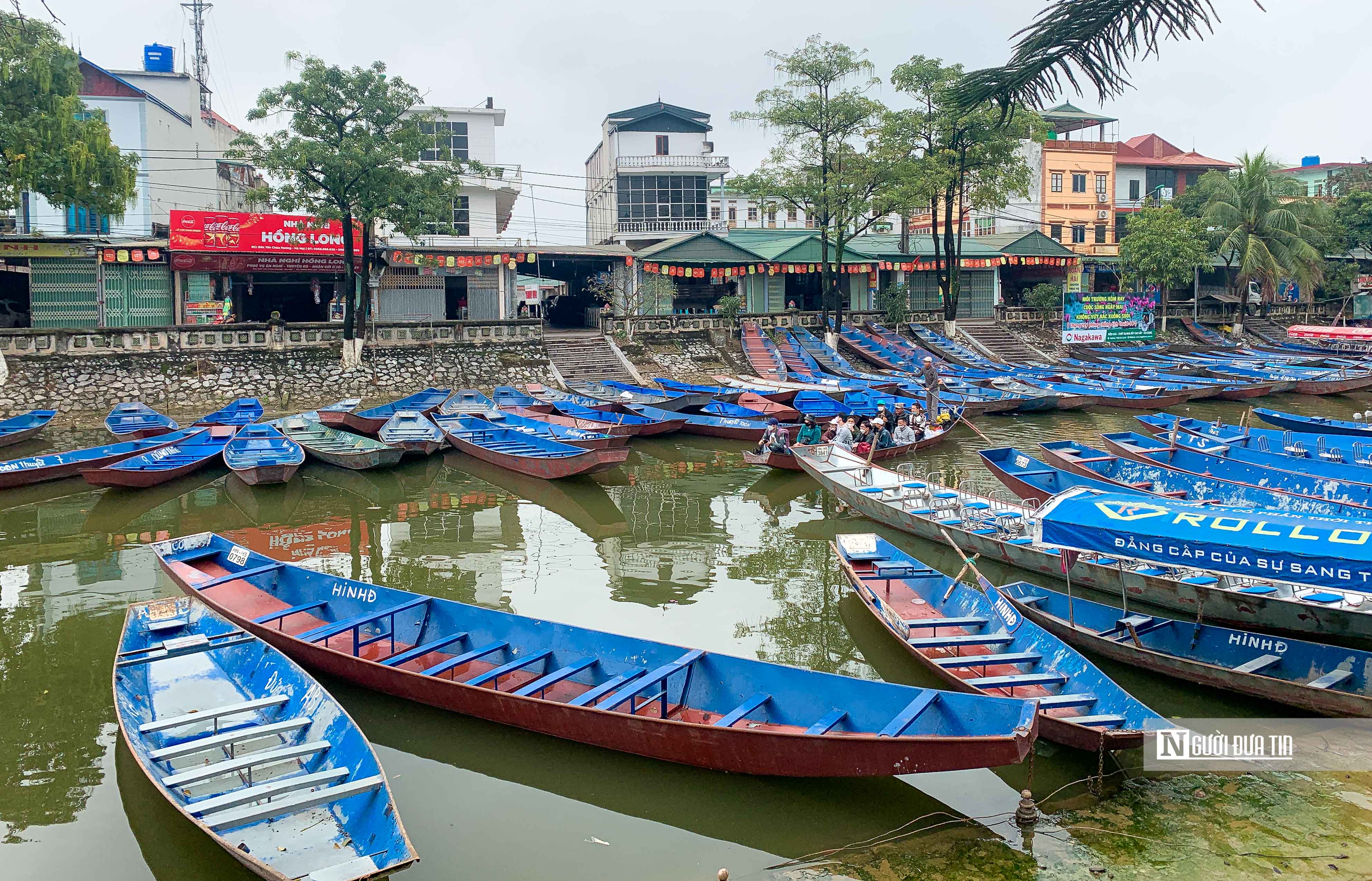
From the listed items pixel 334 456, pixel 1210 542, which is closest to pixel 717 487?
pixel 334 456

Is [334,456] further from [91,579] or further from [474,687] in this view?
[474,687]

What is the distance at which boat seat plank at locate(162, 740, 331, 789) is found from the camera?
692cm

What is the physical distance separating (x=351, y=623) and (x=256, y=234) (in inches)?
1015

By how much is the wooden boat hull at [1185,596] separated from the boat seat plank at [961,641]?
6.01 ft

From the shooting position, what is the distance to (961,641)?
942 centimetres

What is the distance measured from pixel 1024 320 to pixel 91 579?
121 feet

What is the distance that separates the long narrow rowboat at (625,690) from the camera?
23.9 feet

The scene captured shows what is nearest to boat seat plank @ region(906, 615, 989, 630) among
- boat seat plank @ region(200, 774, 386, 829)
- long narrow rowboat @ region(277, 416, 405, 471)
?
boat seat plank @ region(200, 774, 386, 829)

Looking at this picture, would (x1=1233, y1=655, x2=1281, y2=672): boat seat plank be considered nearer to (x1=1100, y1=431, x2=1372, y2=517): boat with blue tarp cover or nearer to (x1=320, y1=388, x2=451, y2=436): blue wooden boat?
(x1=1100, y1=431, x2=1372, y2=517): boat with blue tarp cover

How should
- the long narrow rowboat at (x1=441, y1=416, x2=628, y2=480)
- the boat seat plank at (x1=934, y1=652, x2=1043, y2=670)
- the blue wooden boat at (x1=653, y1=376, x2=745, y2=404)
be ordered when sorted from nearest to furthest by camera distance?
the boat seat plank at (x1=934, y1=652, x2=1043, y2=670) → the long narrow rowboat at (x1=441, y1=416, x2=628, y2=480) → the blue wooden boat at (x1=653, y1=376, x2=745, y2=404)

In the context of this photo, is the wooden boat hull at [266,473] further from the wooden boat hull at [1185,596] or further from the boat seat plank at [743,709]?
the boat seat plank at [743,709]

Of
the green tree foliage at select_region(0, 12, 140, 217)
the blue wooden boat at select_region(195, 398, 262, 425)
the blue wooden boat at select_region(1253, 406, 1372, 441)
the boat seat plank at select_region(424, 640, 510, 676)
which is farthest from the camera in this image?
the blue wooden boat at select_region(195, 398, 262, 425)

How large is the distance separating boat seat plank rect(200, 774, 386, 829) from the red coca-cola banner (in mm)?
26017

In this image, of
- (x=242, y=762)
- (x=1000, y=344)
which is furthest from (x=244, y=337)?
(x=1000, y=344)
